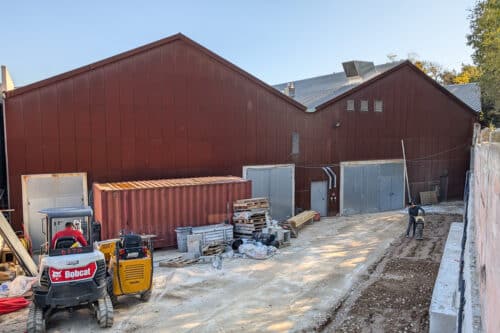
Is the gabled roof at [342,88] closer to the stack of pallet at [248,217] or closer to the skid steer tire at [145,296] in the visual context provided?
the stack of pallet at [248,217]

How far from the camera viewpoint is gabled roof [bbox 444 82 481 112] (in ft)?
108

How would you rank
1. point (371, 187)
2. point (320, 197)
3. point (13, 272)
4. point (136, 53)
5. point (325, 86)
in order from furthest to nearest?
point (325, 86) → point (371, 187) → point (320, 197) → point (136, 53) → point (13, 272)

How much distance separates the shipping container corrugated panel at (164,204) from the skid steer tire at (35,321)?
621 cm

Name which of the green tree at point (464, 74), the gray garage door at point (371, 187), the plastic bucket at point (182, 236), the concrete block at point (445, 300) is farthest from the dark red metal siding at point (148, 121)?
the green tree at point (464, 74)

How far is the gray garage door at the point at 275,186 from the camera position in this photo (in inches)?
821

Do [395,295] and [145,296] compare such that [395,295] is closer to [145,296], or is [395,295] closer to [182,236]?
[145,296]

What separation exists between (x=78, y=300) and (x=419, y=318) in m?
7.96

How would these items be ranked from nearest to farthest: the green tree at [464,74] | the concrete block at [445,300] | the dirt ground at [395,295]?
1. the concrete block at [445,300]
2. the dirt ground at [395,295]
3. the green tree at [464,74]

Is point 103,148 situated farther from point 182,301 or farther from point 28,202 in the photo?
point 182,301

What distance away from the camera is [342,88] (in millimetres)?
27391

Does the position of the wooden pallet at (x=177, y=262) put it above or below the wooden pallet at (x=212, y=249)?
below

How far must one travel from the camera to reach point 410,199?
27188mm

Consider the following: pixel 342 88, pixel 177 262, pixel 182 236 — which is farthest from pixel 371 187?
pixel 177 262

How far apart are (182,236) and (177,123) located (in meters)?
5.55
